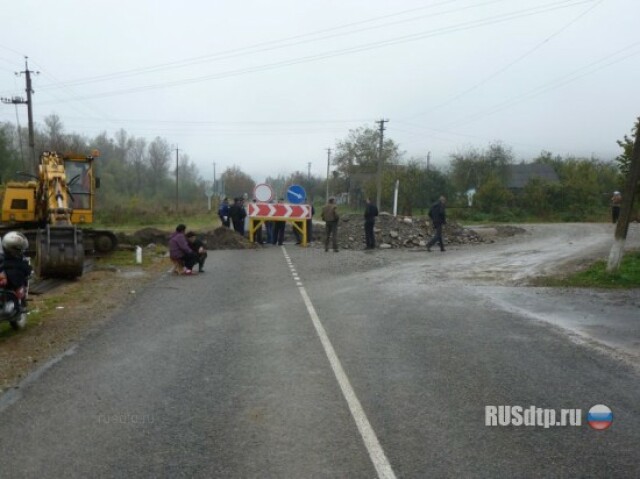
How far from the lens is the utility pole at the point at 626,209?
14586mm

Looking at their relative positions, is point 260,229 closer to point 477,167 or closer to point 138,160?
point 477,167

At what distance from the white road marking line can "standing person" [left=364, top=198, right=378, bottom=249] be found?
1397 centimetres

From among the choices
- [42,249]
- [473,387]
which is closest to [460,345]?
[473,387]

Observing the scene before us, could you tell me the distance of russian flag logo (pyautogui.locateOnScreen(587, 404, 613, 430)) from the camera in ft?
17.1

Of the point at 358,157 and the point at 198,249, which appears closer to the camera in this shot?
the point at 198,249

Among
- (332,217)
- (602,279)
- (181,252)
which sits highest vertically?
(332,217)

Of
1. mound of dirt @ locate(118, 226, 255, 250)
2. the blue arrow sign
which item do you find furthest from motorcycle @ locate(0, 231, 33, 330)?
the blue arrow sign

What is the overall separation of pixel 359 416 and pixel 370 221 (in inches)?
699

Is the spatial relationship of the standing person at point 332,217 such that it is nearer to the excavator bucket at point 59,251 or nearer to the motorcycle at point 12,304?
the excavator bucket at point 59,251

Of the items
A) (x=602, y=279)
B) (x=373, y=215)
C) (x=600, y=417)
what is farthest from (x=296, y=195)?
(x=600, y=417)

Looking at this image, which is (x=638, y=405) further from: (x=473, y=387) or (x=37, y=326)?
(x=37, y=326)

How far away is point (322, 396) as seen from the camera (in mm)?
5941

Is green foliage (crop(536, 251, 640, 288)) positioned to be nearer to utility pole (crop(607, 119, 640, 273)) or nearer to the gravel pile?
utility pole (crop(607, 119, 640, 273))

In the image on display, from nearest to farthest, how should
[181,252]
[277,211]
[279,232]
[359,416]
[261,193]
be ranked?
[359,416] < [181,252] < [277,211] < [261,193] < [279,232]
